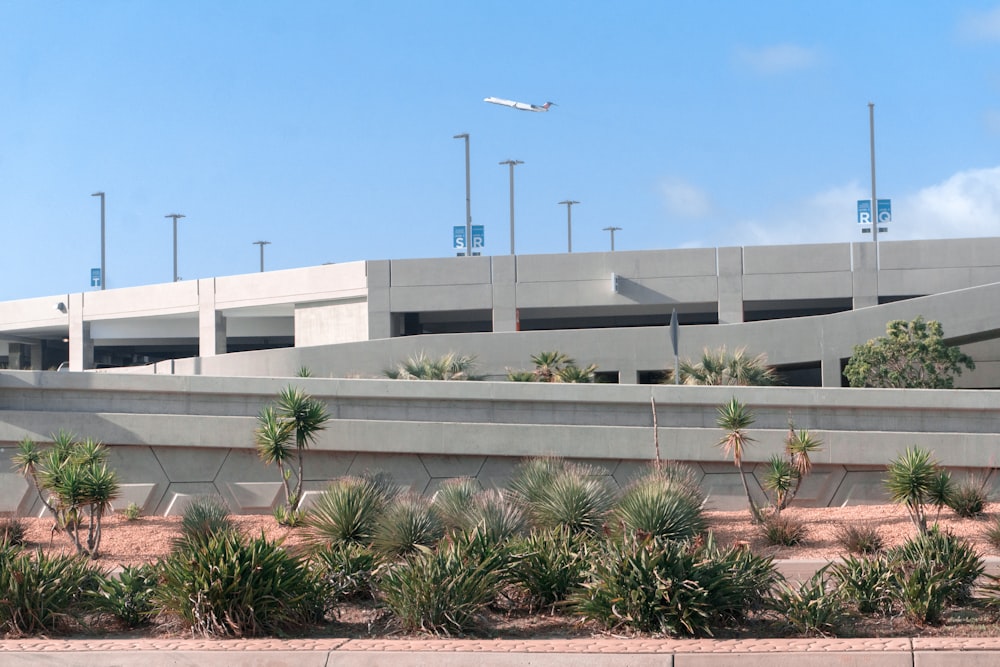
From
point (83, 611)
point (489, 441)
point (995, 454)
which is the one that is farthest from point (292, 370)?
point (83, 611)

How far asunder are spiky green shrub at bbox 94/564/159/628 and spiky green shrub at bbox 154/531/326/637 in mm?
232

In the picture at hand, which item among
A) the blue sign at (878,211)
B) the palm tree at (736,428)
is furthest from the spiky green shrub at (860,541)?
the blue sign at (878,211)

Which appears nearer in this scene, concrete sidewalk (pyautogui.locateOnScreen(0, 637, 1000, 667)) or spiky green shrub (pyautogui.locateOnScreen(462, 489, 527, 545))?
concrete sidewalk (pyautogui.locateOnScreen(0, 637, 1000, 667))

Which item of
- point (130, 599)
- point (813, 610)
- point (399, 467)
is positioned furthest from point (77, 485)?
point (813, 610)

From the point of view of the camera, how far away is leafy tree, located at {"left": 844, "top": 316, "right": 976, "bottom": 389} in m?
30.4

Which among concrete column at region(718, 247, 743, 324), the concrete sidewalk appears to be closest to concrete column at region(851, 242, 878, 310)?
concrete column at region(718, 247, 743, 324)

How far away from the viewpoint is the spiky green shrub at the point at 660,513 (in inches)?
599

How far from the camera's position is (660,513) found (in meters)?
15.4

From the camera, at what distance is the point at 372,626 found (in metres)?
10.7

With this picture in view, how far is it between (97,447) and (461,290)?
2113cm

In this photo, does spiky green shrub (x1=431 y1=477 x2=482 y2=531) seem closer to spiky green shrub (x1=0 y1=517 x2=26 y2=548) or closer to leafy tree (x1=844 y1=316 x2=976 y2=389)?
spiky green shrub (x1=0 y1=517 x2=26 y2=548)

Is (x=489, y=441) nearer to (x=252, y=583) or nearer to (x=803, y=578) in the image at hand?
(x=803, y=578)

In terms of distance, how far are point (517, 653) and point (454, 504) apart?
23.7 feet

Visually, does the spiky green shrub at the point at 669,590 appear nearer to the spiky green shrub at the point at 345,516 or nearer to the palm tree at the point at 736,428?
the spiky green shrub at the point at 345,516
